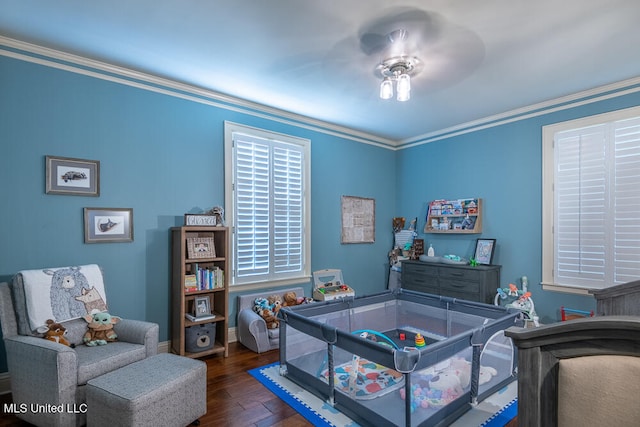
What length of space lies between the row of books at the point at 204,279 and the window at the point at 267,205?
0.40 m

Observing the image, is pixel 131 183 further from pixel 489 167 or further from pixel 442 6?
pixel 489 167

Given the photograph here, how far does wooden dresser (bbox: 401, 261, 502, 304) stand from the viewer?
384cm

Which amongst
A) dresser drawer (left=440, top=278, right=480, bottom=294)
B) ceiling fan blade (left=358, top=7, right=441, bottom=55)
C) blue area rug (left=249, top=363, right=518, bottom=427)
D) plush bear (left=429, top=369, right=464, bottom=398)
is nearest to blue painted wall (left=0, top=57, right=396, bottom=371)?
blue area rug (left=249, top=363, right=518, bottom=427)

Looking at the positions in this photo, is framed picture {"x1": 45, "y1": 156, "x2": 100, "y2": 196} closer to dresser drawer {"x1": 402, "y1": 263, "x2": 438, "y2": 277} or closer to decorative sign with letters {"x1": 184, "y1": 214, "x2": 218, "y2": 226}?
decorative sign with letters {"x1": 184, "y1": 214, "x2": 218, "y2": 226}

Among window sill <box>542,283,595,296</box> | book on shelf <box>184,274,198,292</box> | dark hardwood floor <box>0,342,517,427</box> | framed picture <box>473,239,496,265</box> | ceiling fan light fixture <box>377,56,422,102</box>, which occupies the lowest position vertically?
dark hardwood floor <box>0,342,517,427</box>

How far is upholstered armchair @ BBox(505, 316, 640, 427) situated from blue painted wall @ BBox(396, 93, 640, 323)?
3199 millimetres

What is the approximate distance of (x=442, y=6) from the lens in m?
2.04

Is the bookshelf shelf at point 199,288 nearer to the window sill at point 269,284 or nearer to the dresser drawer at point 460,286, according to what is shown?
the window sill at point 269,284

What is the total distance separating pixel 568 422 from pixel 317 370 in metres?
1.88

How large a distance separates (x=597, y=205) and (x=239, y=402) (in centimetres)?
391

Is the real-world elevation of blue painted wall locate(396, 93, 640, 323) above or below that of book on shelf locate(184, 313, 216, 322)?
above

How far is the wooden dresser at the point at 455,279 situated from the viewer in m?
3.84

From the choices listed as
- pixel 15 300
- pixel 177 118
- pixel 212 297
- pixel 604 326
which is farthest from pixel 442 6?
pixel 15 300

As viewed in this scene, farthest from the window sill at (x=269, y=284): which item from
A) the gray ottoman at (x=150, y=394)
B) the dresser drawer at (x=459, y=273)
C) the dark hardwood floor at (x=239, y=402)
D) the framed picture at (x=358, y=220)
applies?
the dresser drawer at (x=459, y=273)
